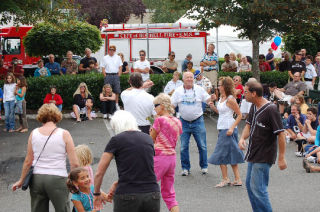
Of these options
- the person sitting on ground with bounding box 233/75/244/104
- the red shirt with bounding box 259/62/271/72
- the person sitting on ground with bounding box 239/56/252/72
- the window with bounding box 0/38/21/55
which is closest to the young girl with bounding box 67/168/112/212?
the person sitting on ground with bounding box 233/75/244/104

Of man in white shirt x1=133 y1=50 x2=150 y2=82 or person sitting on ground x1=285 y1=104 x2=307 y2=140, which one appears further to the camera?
man in white shirt x1=133 y1=50 x2=150 y2=82

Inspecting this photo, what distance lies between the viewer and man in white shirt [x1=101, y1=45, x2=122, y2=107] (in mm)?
17406

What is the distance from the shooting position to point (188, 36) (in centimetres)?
2445

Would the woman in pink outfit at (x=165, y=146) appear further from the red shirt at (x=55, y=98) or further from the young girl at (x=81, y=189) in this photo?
the red shirt at (x=55, y=98)

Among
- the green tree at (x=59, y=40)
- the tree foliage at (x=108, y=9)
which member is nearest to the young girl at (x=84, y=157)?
the green tree at (x=59, y=40)

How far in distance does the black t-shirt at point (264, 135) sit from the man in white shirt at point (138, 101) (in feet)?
6.60

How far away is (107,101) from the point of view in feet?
56.7

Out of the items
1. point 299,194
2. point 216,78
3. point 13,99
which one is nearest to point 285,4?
point 216,78

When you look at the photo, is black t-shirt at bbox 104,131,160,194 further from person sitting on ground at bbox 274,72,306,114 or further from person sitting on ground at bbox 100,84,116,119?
person sitting on ground at bbox 100,84,116,119

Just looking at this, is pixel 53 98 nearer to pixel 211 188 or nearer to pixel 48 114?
pixel 211 188

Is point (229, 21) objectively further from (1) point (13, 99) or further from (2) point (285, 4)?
(1) point (13, 99)

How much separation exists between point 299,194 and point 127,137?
443 cm

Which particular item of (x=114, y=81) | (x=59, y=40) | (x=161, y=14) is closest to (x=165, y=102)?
(x=114, y=81)

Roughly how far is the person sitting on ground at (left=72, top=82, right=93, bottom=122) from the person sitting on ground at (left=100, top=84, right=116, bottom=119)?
395mm
